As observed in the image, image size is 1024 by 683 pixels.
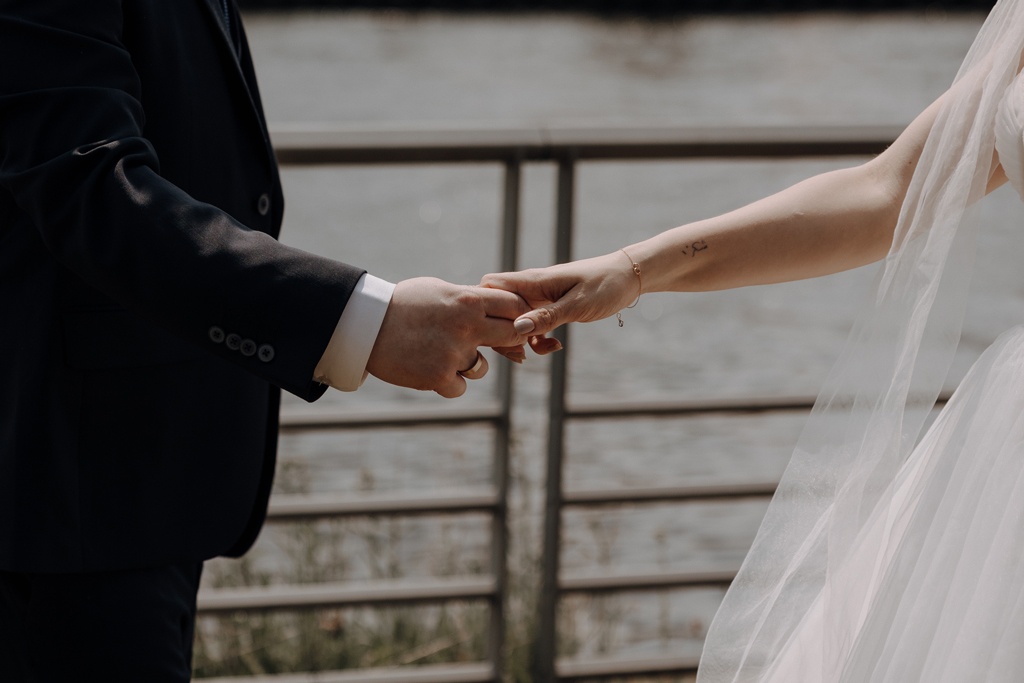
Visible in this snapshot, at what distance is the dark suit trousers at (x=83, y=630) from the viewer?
1.30 metres

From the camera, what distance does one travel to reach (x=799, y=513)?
1.37 meters

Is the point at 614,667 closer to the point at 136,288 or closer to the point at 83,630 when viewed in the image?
the point at 83,630

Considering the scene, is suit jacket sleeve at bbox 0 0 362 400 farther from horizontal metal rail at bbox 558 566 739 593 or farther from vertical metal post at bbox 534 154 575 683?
horizontal metal rail at bbox 558 566 739 593

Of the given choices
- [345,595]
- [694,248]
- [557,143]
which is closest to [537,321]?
[694,248]

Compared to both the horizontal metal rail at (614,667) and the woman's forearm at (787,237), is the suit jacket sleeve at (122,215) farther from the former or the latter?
the horizontal metal rail at (614,667)

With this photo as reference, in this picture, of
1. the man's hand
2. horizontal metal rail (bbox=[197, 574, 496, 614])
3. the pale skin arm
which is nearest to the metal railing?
horizontal metal rail (bbox=[197, 574, 496, 614])

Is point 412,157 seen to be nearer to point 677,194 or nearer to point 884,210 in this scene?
point 884,210

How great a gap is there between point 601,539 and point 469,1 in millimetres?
19528

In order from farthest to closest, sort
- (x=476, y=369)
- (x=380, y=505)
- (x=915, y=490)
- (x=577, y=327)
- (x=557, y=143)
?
(x=577, y=327)
(x=380, y=505)
(x=557, y=143)
(x=476, y=369)
(x=915, y=490)

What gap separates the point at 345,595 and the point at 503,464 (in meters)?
0.39

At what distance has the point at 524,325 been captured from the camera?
1408 mm

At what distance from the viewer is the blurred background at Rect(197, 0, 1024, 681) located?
2773 millimetres

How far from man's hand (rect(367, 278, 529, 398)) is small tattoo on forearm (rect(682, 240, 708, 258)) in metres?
0.29

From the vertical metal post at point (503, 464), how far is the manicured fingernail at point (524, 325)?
29.1 inches
